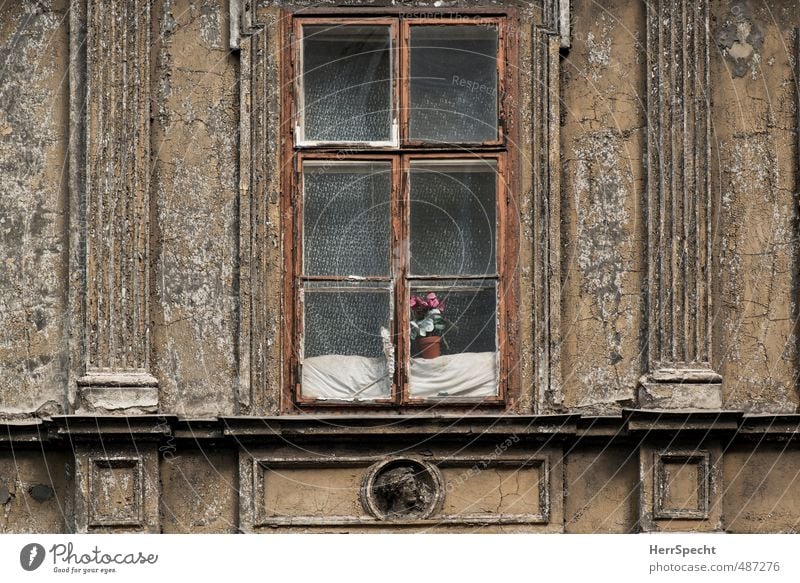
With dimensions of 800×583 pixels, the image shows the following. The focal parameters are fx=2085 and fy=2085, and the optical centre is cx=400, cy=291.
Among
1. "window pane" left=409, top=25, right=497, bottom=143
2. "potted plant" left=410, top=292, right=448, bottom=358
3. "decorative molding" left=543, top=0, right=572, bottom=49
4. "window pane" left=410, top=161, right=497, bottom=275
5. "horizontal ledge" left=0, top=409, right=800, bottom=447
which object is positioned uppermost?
"decorative molding" left=543, top=0, right=572, bottom=49

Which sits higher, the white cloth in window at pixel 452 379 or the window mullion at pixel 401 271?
the window mullion at pixel 401 271

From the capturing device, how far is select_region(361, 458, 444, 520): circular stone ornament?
412 inches

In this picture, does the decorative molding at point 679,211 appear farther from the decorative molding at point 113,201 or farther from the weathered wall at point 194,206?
the decorative molding at point 113,201

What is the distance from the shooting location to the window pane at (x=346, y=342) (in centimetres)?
1066

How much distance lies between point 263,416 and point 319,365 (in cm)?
41

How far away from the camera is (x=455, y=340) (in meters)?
10.7

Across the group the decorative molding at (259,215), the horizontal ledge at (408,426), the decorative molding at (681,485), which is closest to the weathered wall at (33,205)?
the decorative molding at (259,215)

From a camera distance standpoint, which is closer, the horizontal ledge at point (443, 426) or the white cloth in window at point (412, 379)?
the horizontal ledge at point (443, 426)

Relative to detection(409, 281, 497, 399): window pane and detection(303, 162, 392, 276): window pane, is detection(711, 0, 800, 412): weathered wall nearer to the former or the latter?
detection(409, 281, 497, 399): window pane

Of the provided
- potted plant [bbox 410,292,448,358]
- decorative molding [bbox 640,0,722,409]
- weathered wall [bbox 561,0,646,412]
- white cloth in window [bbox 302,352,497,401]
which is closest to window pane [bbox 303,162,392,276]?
potted plant [bbox 410,292,448,358]

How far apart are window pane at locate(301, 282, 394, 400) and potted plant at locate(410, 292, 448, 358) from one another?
0.44 feet

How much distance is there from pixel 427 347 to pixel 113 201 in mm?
1771

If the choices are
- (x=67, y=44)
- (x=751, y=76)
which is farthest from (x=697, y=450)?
(x=67, y=44)
